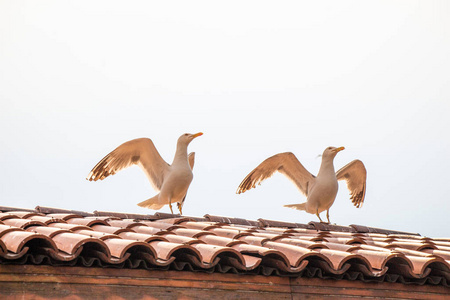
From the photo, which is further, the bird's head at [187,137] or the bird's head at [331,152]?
the bird's head at [331,152]

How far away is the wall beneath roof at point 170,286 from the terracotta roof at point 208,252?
5cm

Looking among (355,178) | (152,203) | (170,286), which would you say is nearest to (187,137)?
(152,203)

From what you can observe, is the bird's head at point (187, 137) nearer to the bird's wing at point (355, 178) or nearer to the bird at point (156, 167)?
the bird at point (156, 167)

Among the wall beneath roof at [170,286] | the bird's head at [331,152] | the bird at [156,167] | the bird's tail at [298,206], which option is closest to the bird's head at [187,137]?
the bird at [156,167]

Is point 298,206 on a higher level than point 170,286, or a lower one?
higher

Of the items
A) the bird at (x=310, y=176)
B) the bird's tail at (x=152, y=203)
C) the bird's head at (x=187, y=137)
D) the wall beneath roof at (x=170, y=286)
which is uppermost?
the bird's head at (x=187, y=137)

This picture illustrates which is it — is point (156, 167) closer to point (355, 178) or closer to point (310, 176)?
point (310, 176)

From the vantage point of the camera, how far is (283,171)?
1003 cm

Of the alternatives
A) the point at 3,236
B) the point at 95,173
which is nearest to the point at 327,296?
the point at 3,236

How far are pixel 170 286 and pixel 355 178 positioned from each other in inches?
269

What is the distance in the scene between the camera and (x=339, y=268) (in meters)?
4.87

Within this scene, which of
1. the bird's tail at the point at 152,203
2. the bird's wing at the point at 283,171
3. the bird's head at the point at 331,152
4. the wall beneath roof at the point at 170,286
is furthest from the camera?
the bird's wing at the point at 283,171

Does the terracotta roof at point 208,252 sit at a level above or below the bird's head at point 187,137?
below

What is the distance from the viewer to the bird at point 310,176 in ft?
31.1
